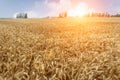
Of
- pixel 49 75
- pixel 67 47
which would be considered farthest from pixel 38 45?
pixel 49 75

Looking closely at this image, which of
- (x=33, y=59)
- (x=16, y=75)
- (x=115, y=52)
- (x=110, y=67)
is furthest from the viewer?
(x=115, y=52)

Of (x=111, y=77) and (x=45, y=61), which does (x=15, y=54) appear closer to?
(x=45, y=61)

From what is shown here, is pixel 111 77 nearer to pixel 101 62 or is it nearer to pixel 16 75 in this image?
pixel 101 62

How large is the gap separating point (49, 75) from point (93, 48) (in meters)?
2.80

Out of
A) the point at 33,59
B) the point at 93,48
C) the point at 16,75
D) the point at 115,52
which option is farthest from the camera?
the point at 93,48

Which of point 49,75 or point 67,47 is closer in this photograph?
point 49,75

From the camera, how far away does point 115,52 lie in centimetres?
759

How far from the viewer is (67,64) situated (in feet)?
20.2

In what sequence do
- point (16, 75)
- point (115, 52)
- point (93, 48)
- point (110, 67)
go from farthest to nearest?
point (93, 48) < point (115, 52) < point (110, 67) < point (16, 75)

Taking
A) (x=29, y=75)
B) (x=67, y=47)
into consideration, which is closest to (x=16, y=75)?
(x=29, y=75)

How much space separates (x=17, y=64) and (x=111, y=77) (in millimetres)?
2500

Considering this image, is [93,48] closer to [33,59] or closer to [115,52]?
[115,52]

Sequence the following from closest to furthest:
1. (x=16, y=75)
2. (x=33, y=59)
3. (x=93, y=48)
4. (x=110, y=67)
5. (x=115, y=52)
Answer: (x=16, y=75)
(x=110, y=67)
(x=33, y=59)
(x=115, y=52)
(x=93, y=48)

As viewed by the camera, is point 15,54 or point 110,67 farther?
point 15,54
